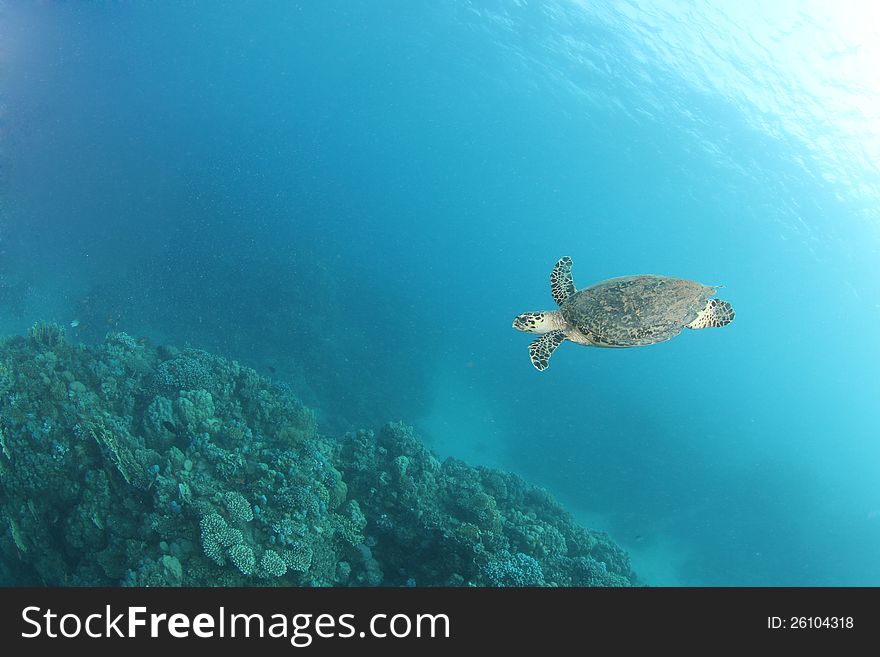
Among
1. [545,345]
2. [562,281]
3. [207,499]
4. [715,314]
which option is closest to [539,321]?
[545,345]

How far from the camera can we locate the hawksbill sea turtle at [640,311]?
5.74m

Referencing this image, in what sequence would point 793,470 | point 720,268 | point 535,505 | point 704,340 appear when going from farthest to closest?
1. point 704,340
2. point 720,268
3. point 793,470
4. point 535,505

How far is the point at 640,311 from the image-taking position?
18.9 feet

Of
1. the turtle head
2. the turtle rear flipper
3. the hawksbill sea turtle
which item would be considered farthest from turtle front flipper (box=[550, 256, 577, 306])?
the turtle rear flipper

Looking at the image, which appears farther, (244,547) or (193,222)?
(193,222)

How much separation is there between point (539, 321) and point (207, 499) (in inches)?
222

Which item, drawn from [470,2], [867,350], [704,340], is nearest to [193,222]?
[470,2]

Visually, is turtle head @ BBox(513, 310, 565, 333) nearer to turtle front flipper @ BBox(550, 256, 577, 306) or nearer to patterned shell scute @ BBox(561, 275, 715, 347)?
turtle front flipper @ BBox(550, 256, 577, 306)

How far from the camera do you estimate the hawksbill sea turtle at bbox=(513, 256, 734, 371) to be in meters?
5.74

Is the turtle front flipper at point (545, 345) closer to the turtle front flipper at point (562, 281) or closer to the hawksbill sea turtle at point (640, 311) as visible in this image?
the hawksbill sea turtle at point (640, 311)

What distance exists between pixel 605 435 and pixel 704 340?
54.7 m

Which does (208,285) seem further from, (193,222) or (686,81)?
(686,81)

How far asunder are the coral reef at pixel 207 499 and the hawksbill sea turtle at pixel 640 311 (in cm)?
403

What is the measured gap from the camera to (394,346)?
90.5 feet
